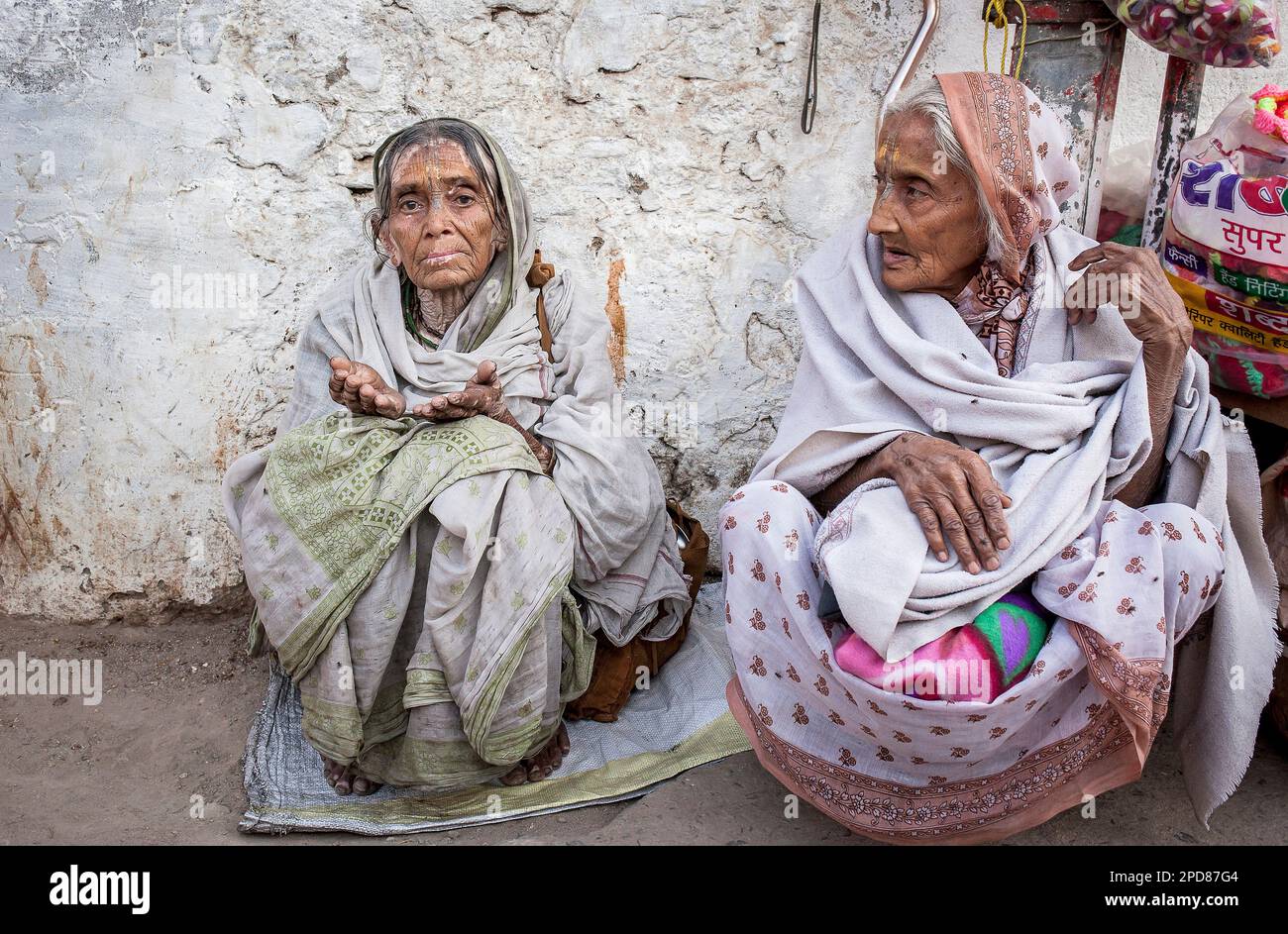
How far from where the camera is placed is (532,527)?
2.92 metres

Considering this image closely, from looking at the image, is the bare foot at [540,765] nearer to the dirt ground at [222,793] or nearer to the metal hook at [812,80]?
the dirt ground at [222,793]

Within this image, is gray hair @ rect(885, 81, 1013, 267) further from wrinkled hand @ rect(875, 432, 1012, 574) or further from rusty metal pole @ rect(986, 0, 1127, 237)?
rusty metal pole @ rect(986, 0, 1127, 237)

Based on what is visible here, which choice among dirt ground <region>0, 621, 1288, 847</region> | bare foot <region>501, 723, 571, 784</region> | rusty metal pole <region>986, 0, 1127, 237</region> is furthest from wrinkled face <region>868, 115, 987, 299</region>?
bare foot <region>501, 723, 571, 784</region>

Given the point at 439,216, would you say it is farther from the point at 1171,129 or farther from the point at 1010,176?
the point at 1171,129

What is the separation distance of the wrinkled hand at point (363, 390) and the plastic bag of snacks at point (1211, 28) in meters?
2.38

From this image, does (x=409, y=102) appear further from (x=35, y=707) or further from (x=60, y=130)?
(x=35, y=707)

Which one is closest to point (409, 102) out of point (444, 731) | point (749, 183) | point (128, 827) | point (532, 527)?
point (749, 183)

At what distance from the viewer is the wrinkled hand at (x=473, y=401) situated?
2.95 m

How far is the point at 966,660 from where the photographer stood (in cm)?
241

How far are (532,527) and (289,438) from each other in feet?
2.31

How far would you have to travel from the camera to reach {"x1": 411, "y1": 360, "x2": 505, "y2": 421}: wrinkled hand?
295 cm

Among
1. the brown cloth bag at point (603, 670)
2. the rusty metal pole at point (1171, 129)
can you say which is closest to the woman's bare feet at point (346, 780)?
the brown cloth bag at point (603, 670)

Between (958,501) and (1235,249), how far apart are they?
1.11 m

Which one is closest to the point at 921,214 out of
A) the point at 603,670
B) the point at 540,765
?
→ the point at 603,670
